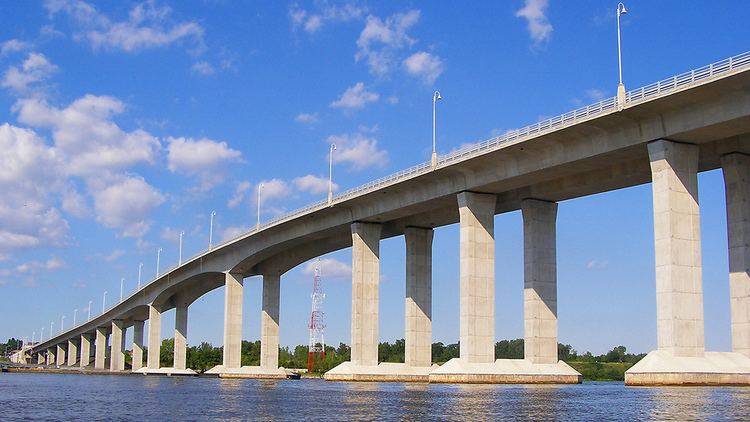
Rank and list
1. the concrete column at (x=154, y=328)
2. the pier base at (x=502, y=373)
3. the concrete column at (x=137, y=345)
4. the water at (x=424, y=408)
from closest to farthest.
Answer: the water at (x=424, y=408), the pier base at (x=502, y=373), the concrete column at (x=154, y=328), the concrete column at (x=137, y=345)

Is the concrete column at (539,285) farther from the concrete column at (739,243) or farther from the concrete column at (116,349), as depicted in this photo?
the concrete column at (116,349)

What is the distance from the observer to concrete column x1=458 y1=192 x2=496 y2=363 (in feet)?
230

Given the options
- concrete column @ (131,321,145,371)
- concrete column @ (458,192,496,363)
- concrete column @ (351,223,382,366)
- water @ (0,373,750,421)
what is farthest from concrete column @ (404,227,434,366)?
concrete column @ (131,321,145,371)

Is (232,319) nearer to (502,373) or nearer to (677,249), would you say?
(502,373)

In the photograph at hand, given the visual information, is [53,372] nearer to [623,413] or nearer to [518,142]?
[518,142]

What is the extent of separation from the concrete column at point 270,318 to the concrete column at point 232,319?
3.12 metres

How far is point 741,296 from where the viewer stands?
57062 millimetres

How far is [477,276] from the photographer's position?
7138 cm

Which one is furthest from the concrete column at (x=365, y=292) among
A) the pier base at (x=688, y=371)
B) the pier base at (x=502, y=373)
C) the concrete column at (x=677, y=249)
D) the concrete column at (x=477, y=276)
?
the concrete column at (x=677, y=249)

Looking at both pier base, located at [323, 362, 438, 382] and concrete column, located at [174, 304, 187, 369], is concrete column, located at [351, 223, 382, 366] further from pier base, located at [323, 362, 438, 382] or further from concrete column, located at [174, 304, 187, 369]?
concrete column, located at [174, 304, 187, 369]

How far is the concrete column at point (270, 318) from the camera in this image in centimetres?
11669

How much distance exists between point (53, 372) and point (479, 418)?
136 meters

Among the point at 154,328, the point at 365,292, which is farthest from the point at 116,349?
the point at 365,292

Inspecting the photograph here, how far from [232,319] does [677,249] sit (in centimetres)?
7411
